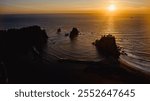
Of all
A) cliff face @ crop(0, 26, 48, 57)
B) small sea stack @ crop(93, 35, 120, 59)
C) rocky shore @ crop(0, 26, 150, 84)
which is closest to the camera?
rocky shore @ crop(0, 26, 150, 84)

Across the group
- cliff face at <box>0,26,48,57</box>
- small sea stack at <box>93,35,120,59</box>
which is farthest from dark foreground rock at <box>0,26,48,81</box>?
small sea stack at <box>93,35,120,59</box>

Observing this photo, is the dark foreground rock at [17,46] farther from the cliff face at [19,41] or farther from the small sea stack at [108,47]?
the small sea stack at [108,47]

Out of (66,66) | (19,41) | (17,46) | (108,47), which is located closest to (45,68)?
(66,66)

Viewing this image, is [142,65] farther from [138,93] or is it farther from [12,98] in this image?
[12,98]

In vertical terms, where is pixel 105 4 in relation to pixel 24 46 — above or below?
above

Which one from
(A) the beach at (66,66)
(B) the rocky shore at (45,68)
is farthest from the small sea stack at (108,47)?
(A) the beach at (66,66)

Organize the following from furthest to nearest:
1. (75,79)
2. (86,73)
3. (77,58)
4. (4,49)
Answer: (77,58)
(4,49)
(86,73)
(75,79)

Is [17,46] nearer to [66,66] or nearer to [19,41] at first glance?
[19,41]

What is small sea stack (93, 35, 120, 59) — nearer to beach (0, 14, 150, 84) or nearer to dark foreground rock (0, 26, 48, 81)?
beach (0, 14, 150, 84)

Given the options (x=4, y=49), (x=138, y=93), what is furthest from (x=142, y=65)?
(x=4, y=49)
